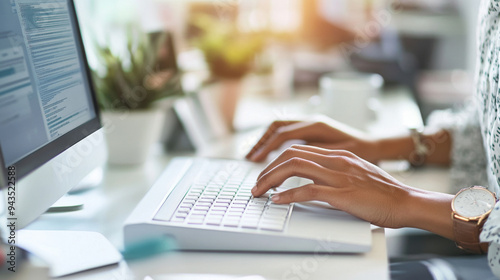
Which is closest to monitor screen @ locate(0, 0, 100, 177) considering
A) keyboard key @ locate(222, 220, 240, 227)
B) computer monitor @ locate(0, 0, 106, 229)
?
computer monitor @ locate(0, 0, 106, 229)

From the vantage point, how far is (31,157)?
0.64m

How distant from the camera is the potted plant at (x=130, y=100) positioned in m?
1.08

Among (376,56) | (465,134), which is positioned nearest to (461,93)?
(376,56)

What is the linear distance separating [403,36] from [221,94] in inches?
59.8

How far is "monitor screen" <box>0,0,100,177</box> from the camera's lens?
2.01 ft

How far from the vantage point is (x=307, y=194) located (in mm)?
688

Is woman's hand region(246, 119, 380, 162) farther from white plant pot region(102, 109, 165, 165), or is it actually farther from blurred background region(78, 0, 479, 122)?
blurred background region(78, 0, 479, 122)

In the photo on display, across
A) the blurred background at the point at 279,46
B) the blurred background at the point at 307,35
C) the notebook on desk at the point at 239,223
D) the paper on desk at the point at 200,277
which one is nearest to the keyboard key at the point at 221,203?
the notebook on desk at the point at 239,223

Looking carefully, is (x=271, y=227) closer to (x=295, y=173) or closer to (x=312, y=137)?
(x=295, y=173)

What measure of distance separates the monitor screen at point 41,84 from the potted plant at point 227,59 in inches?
18.6

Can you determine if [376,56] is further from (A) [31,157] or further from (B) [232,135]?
(A) [31,157]

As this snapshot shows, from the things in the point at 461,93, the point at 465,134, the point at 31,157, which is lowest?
the point at 461,93

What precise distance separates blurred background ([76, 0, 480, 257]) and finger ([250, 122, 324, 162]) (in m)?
0.26

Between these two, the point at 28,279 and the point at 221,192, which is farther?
the point at 221,192
